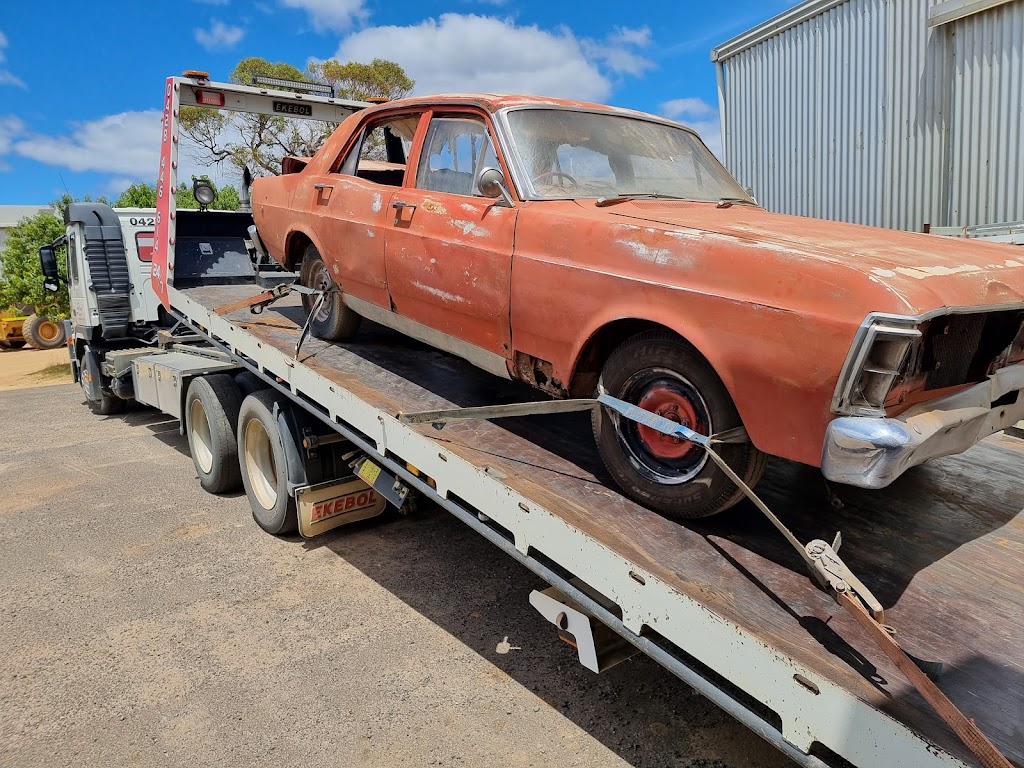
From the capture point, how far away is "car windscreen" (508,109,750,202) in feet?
11.6

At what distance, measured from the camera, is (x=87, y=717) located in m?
3.24

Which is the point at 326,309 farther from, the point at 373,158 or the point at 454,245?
the point at 454,245

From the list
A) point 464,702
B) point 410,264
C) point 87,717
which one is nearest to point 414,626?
point 464,702

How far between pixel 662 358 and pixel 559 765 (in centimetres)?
159

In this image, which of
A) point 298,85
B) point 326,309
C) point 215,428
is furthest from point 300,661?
point 298,85

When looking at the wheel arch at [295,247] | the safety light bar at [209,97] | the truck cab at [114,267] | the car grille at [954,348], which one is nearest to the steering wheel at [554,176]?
the car grille at [954,348]

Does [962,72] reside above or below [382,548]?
above

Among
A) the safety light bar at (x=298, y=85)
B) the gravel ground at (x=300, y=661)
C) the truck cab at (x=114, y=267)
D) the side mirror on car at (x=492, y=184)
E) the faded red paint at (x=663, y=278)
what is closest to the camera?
the faded red paint at (x=663, y=278)

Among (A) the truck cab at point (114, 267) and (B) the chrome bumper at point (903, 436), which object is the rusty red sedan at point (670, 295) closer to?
(B) the chrome bumper at point (903, 436)

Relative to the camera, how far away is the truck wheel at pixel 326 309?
15.9 feet

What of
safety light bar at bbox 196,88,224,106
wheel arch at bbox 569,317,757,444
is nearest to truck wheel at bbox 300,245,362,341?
safety light bar at bbox 196,88,224,106

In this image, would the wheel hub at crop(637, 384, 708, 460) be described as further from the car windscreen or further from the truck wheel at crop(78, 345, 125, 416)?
the truck wheel at crop(78, 345, 125, 416)

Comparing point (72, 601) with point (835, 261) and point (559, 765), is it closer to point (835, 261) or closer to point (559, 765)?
point (559, 765)

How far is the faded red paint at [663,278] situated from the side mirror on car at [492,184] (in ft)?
0.21
